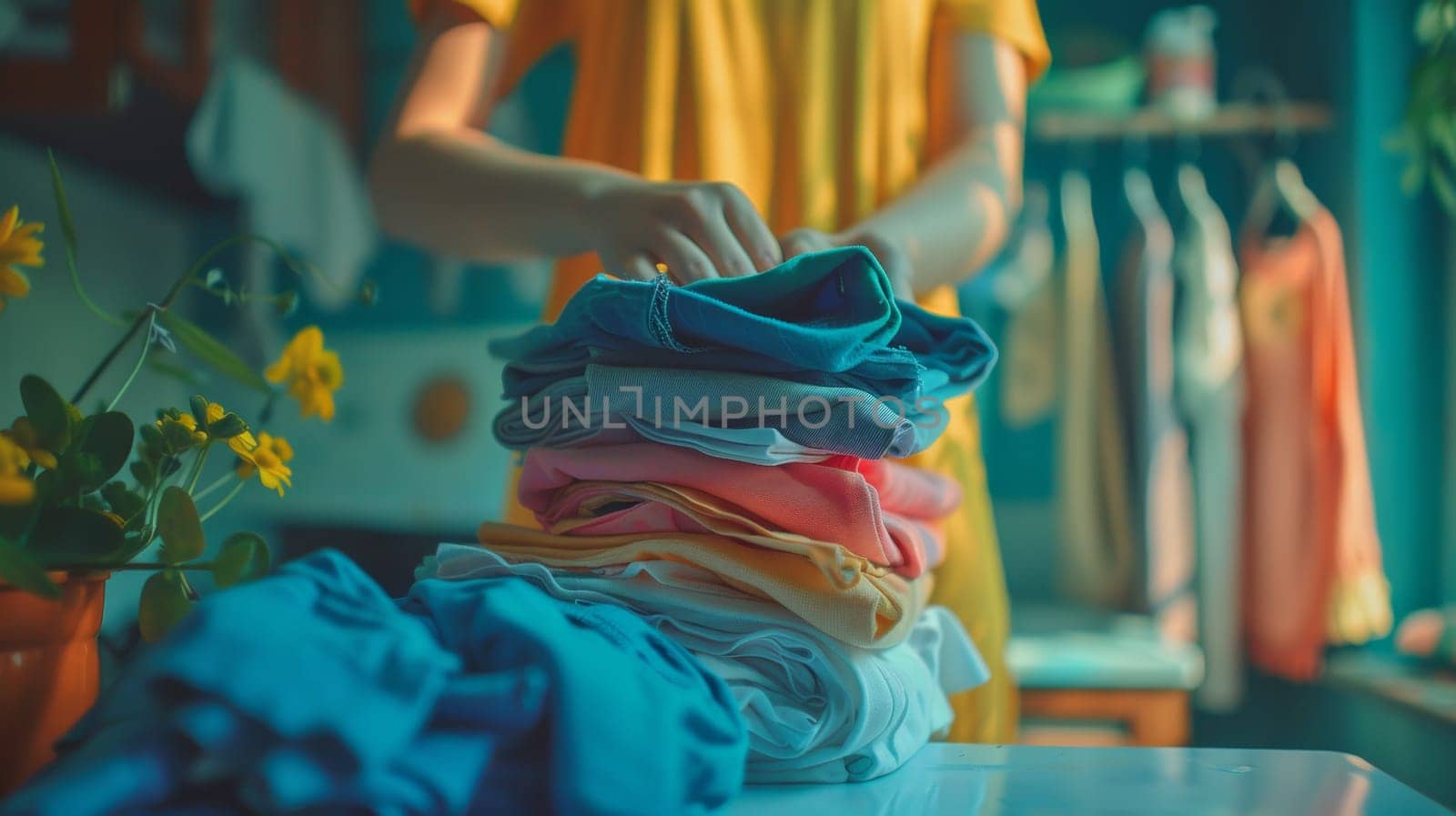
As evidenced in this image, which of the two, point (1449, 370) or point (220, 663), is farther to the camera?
point (1449, 370)

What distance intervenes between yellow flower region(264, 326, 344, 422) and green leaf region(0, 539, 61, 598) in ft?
0.65

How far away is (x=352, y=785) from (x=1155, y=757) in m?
0.35

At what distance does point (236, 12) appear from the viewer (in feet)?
5.73

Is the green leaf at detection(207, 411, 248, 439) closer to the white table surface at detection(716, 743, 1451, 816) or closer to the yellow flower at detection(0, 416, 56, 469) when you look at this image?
the yellow flower at detection(0, 416, 56, 469)

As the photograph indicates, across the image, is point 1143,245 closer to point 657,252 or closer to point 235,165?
point 657,252

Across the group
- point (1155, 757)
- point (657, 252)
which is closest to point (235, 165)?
point (657, 252)

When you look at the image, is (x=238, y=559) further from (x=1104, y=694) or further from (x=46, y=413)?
(x=1104, y=694)

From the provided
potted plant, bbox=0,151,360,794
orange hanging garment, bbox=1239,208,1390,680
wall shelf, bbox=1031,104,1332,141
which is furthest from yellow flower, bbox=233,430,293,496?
wall shelf, bbox=1031,104,1332,141

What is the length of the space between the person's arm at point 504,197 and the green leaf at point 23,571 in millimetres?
297

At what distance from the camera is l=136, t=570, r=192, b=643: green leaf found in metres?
0.42

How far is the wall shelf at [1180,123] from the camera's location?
177 cm

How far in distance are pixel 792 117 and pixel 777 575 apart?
0.42 m

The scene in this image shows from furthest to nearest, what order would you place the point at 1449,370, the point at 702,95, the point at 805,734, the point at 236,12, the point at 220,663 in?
the point at 236,12 → the point at 1449,370 → the point at 702,95 → the point at 805,734 → the point at 220,663

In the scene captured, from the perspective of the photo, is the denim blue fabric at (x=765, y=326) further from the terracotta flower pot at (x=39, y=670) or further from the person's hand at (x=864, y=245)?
the terracotta flower pot at (x=39, y=670)
